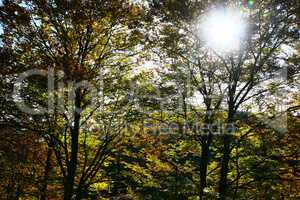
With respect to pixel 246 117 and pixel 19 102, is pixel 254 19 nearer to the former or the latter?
pixel 246 117

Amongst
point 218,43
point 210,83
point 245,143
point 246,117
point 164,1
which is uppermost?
point 164,1

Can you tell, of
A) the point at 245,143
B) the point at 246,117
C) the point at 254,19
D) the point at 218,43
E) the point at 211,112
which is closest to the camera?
the point at 254,19

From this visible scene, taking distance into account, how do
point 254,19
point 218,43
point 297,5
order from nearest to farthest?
point 297,5 → point 254,19 → point 218,43

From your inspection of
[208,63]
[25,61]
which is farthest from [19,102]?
[208,63]

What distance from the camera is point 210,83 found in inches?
569

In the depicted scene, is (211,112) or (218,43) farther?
(211,112)

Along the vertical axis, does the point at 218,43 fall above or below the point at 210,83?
above

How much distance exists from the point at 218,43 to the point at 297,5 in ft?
9.60

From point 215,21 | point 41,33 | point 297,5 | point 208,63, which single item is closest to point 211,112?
point 208,63

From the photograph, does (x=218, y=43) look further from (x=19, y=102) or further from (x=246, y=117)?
(x=19, y=102)

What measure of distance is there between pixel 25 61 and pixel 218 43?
A: 22.4 ft

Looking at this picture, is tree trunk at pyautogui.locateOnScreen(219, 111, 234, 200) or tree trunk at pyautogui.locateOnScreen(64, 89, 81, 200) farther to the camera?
tree trunk at pyautogui.locateOnScreen(64, 89, 81, 200)

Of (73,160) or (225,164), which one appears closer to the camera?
(225,164)

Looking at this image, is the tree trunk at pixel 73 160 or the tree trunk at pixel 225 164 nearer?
the tree trunk at pixel 225 164
